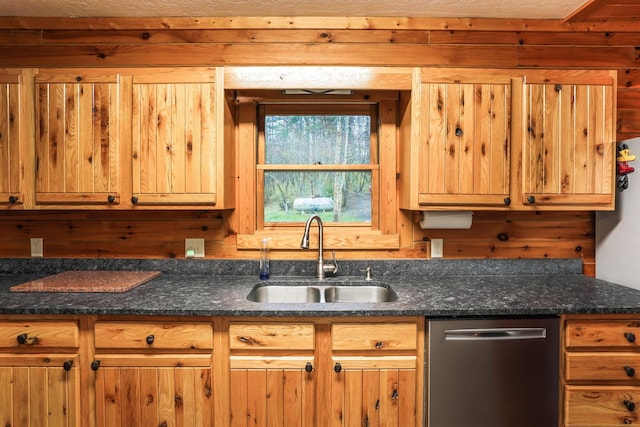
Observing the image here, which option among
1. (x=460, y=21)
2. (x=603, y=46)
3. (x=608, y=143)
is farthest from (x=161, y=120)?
(x=603, y=46)

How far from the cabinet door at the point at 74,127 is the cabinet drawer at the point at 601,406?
2385 millimetres

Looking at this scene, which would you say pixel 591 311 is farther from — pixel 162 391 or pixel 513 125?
pixel 162 391

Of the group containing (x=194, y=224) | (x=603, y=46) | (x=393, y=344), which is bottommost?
(x=393, y=344)

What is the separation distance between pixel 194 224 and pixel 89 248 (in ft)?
2.09

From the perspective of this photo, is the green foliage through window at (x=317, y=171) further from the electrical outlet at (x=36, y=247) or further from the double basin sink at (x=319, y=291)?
the electrical outlet at (x=36, y=247)

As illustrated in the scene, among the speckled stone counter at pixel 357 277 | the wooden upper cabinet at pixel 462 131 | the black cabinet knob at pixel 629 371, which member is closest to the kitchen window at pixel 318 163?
the speckled stone counter at pixel 357 277

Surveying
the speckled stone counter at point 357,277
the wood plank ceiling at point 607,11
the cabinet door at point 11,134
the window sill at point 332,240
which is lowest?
the speckled stone counter at point 357,277

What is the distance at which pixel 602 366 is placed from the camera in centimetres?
175

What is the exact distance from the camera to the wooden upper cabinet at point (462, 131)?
2055 mm

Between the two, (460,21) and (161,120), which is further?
(460,21)

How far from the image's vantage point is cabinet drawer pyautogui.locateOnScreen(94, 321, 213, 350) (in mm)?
1722

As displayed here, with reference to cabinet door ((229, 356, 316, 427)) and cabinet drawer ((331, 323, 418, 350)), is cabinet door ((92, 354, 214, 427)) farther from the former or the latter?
cabinet drawer ((331, 323, 418, 350))

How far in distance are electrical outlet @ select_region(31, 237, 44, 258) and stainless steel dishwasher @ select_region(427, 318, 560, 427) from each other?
2232 mm

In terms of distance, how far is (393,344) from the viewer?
67.9 inches
